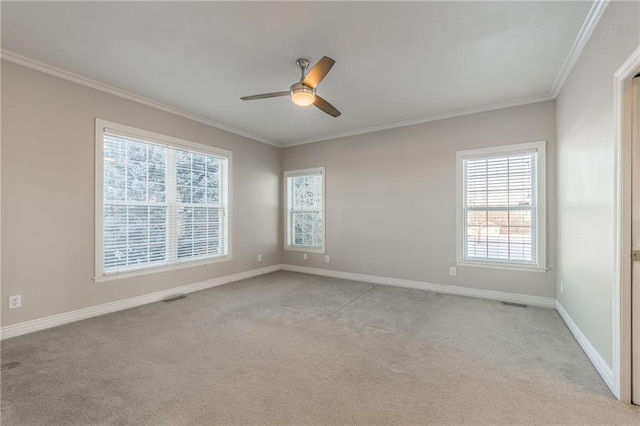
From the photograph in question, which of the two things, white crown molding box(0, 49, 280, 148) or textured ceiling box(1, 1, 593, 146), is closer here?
textured ceiling box(1, 1, 593, 146)

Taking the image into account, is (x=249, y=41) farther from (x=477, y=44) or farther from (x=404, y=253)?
(x=404, y=253)

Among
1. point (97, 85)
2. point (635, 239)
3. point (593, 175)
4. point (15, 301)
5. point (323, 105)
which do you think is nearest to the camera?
point (635, 239)

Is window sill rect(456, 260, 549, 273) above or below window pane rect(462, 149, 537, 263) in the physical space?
below

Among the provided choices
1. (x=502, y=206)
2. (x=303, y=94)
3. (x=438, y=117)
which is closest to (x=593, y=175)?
(x=502, y=206)

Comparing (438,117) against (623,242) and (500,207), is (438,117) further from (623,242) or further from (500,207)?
(623,242)

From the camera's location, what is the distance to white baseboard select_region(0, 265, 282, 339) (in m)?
2.80

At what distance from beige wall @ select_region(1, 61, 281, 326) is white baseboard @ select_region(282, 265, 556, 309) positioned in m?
2.84

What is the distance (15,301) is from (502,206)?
5.73m

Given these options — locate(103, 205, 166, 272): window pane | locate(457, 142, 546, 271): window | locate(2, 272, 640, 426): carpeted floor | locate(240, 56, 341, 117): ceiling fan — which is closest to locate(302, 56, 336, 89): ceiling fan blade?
locate(240, 56, 341, 117): ceiling fan

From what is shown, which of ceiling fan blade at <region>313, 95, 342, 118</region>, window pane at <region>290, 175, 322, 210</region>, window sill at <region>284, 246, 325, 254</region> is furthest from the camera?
window pane at <region>290, 175, 322, 210</region>

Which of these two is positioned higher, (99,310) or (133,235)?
(133,235)

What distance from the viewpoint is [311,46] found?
2.59 meters

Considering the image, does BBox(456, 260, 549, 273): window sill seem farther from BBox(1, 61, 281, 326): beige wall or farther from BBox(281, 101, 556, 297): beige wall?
BBox(1, 61, 281, 326): beige wall

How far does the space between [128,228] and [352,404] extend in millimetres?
3430
